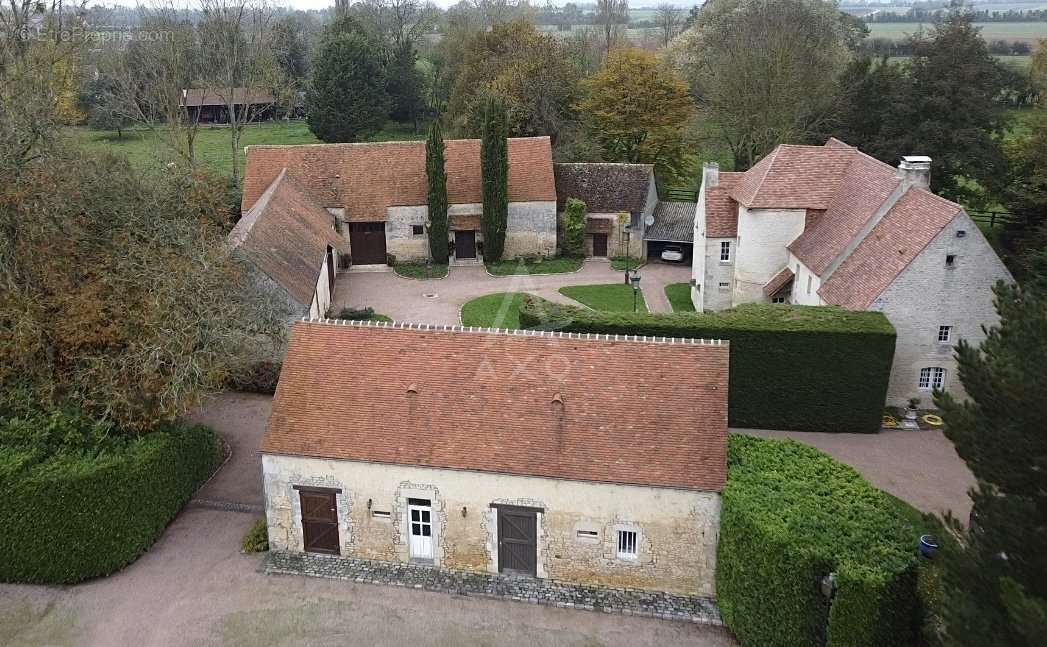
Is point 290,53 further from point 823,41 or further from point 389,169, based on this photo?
point 823,41

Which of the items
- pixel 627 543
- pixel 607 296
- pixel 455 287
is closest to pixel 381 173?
pixel 455 287

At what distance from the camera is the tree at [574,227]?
152 ft

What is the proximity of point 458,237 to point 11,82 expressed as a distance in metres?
24.3

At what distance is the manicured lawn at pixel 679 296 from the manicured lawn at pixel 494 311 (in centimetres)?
729

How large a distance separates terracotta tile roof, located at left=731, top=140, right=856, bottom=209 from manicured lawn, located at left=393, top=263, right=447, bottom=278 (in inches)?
648

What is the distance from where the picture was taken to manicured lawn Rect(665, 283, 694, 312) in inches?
1564

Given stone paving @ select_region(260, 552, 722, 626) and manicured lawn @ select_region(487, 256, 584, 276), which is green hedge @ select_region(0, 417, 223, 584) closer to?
stone paving @ select_region(260, 552, 722, 626)

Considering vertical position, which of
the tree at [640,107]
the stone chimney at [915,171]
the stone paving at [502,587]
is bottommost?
the stone paving at [502,587]

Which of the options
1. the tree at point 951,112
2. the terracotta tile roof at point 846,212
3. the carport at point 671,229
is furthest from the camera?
the carport at point 671,229

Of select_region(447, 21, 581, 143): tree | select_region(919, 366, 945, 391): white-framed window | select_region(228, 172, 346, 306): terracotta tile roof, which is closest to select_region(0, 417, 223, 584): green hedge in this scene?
select_region(228, 172, 346, 306): terracotta tile roof

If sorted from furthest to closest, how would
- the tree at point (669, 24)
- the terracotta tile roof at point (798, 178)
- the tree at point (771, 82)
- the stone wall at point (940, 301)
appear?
the tree at point (669, 24), the tree at point (771, 82), the terracotta tile roof at point (798, 178), the stone wall at point (940, 301)

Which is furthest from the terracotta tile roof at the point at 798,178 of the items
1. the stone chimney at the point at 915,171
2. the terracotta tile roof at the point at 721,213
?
the stone chimney at the point at 915,171

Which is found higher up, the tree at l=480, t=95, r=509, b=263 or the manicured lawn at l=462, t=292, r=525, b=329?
the tree at l=480, t=95, r=509, b=263

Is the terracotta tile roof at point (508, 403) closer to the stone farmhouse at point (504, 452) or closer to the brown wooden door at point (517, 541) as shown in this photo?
the stone farmhouse at point (504, 452)
